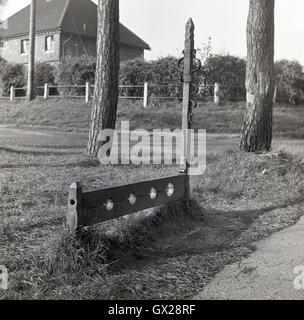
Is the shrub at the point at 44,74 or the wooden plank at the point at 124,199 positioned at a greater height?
the shrub at the point at 44,74

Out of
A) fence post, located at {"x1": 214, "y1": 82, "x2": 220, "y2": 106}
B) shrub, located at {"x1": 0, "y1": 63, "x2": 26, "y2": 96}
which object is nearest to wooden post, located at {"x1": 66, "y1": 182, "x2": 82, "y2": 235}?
Answer: fence post, located at {"x1": 214, "y1": 82, "x2": 220, "y2": 106}

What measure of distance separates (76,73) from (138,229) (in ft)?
75.0

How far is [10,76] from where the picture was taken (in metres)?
32.6

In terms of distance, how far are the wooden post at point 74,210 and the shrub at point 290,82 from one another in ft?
70.9

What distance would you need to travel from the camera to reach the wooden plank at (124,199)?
4992 millimetres

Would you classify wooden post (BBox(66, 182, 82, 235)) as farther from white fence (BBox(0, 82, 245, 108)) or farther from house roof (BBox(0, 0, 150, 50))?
house roof (BBox(0, 0, 150, 50))

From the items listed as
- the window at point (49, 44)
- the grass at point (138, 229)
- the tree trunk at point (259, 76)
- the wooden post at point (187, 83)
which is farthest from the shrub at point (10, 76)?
the wooden post at point (187, 83)

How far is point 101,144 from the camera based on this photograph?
10734mm

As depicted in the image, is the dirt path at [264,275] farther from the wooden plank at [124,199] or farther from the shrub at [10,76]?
the shrub at [10,76]

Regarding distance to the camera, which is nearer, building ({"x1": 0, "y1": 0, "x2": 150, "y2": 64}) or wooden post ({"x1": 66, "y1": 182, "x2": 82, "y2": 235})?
wooden post ({"x1": 66, "y1": 182, "x2": 82, "y2": 235})

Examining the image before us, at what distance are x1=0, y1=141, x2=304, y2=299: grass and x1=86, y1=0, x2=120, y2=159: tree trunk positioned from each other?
0.97 meters

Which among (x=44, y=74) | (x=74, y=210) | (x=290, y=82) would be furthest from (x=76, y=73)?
(x=74, y=210)

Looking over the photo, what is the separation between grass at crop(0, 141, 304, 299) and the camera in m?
4.51
